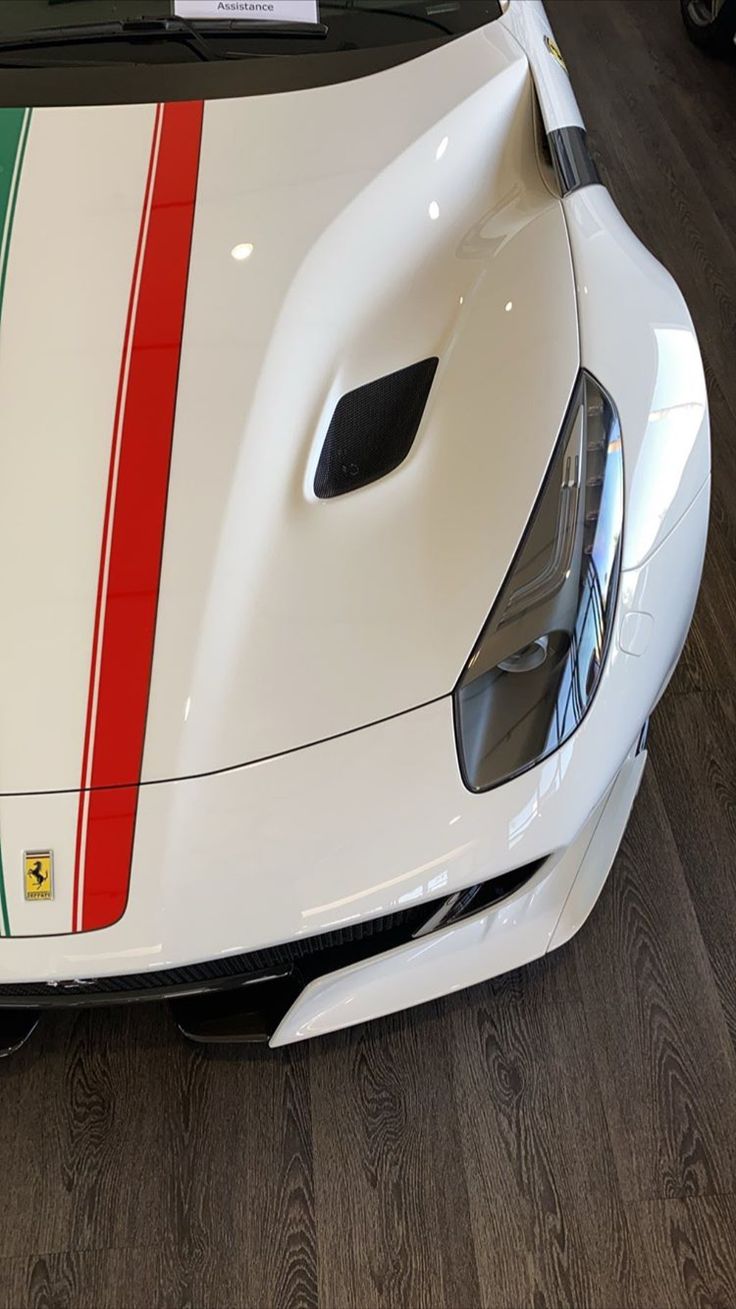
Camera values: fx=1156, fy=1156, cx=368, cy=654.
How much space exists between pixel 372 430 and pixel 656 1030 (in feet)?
2.64

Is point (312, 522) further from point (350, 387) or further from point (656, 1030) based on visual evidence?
point (656, 1030)

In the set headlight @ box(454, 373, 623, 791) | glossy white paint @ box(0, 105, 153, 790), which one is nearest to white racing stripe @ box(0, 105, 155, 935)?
glossy white paint @ box(0, 105, 153, 790)

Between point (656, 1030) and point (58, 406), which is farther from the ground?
point (58, 406)

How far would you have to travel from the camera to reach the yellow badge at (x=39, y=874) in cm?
109

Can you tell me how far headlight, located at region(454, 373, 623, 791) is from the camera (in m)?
1.12

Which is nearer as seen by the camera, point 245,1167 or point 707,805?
point 245,1167

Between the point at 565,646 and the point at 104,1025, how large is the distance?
761mm

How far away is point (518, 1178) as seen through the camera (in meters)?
1.31

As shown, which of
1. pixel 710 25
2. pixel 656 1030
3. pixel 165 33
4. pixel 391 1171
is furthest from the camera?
pixel 710 25

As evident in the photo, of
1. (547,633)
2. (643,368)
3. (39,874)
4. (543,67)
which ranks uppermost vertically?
(543,67)

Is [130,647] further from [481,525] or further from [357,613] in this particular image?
[481,525]

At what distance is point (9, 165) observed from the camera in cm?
145

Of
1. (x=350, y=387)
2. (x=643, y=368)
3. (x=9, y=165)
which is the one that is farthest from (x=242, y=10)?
(x=643, y=368)

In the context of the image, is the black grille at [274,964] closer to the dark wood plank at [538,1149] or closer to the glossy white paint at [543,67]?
the dark wood plank at [538,1149]
